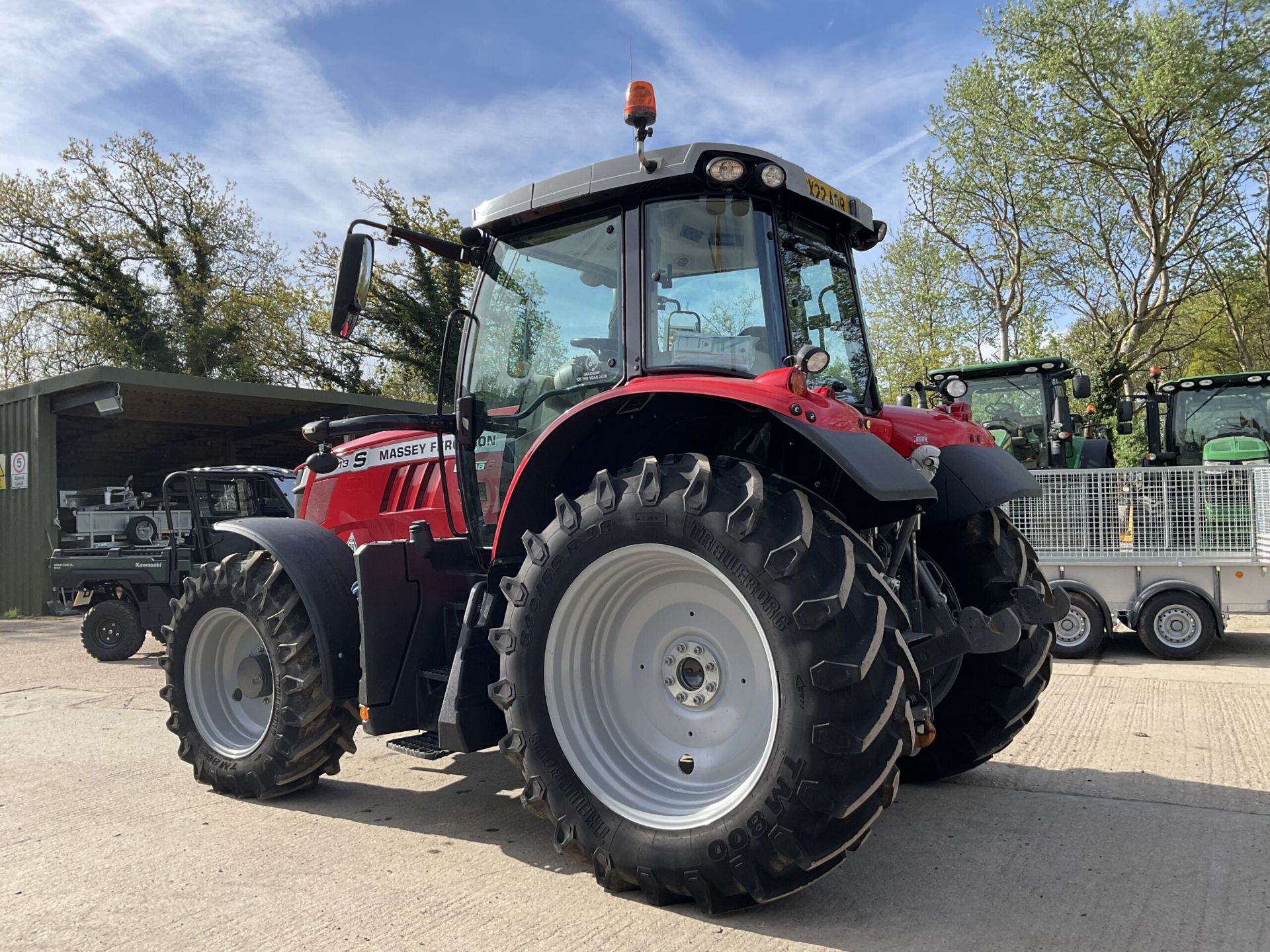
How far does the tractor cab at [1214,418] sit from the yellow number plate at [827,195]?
8.35m

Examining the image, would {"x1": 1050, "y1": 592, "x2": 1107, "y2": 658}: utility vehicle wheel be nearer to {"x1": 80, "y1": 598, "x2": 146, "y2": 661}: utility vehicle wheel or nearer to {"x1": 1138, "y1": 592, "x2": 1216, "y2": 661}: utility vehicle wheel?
{"x1": 1138, "y1": 592, "x2": 1216, "y2": 661}: utility vehicle wheel

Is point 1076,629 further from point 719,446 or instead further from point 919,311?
point 919,311

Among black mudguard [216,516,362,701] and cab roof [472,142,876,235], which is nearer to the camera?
cab roof [472,142,876,235]

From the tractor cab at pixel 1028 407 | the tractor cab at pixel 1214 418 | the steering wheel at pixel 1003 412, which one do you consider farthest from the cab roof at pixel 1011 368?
the tractor cab at pixel 1214 418

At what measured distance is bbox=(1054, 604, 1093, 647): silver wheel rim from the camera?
8.78 meters

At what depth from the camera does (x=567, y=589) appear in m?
3.36

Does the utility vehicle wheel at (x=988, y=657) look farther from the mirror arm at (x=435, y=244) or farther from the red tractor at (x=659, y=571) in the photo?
the mirror arm at (x=435, y=244)

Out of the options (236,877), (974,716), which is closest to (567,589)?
(236,877)

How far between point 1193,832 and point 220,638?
4434 mm

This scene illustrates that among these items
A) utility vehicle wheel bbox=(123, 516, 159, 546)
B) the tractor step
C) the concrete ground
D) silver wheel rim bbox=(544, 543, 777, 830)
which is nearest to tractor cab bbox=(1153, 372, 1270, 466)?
the concrete ground

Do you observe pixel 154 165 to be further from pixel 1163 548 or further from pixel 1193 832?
pixel 1193 832

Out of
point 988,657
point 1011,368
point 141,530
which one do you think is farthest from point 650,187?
point 141,530

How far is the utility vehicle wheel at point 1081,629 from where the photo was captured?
8.75 meters

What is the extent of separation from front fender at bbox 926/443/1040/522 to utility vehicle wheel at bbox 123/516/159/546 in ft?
45.1
